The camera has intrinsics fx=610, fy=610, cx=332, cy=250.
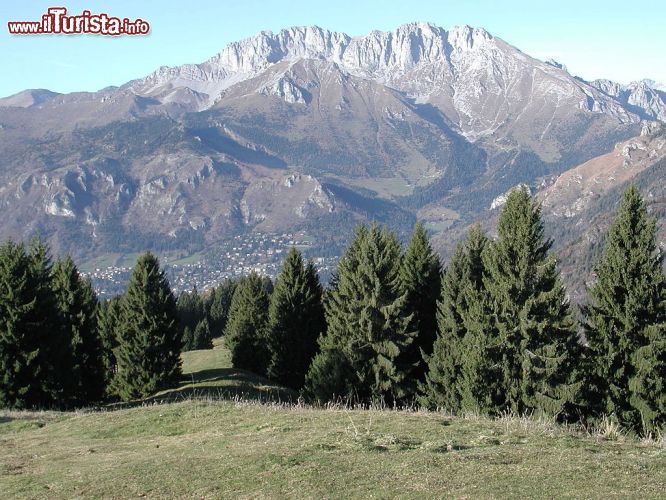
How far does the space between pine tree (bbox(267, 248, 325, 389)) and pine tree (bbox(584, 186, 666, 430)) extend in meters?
27.8

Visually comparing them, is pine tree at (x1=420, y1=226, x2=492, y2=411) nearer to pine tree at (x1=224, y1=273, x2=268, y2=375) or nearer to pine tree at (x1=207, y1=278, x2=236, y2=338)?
pine tree at (x1=224, y1=273, x2=268, y2=375)

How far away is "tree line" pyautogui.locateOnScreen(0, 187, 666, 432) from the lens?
102ft

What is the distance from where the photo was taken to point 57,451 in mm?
18922

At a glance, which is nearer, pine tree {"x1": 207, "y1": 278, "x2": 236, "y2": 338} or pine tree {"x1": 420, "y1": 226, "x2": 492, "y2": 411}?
pine tree {"x1": 420, "y1": 226, "x2": 492, "y2": 411}

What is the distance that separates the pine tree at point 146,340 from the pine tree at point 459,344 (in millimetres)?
21733

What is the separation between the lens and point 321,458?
14.7m

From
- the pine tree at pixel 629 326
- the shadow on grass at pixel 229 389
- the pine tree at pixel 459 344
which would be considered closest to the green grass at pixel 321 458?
the pine tree at pixel 459 344

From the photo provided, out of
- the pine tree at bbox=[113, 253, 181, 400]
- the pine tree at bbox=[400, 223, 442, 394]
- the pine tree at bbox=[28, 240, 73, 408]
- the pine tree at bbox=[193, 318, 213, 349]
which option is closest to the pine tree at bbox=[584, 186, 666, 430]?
the pine tree at bbox=[400, 223, 442, 394]

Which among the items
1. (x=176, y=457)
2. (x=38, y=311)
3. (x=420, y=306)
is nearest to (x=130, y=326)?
(x=38, y=311)

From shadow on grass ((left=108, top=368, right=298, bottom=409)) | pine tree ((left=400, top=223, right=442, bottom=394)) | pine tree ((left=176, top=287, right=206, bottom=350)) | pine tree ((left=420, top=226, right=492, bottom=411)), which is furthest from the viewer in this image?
pine tree ((left=176, top=287, right=206, bottom=350))

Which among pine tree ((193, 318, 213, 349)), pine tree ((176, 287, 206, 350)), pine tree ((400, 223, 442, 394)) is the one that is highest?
pine tree ((400, 223, 442, 394))

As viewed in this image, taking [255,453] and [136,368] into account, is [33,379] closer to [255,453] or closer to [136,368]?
[136,368]

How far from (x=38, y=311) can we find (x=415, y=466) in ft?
108

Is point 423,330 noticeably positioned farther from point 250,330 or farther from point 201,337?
point 201,337
